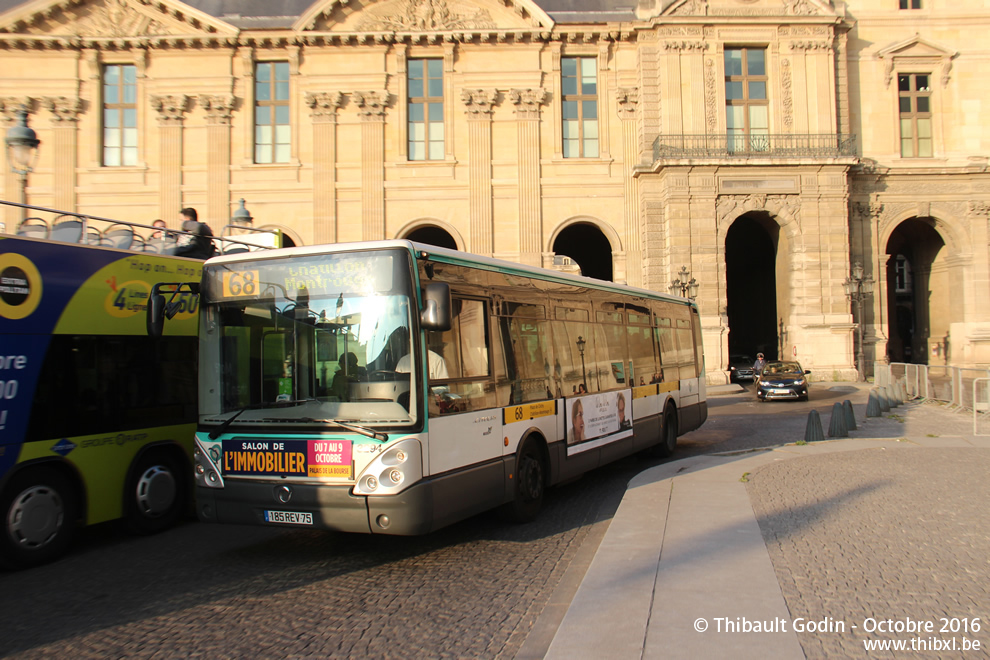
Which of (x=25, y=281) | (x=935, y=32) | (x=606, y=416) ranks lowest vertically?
(x=606, y=416)

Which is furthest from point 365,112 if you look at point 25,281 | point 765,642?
point 765,642

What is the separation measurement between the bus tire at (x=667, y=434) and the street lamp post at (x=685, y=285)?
715 inches

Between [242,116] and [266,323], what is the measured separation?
97.8 ft

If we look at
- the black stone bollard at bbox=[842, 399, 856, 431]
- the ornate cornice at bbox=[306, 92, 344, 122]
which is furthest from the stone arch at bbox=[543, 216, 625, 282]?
the black stone bollard at bbox=[842, 399, 856, 431]

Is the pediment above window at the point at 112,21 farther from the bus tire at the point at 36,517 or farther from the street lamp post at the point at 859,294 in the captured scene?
the bus tire at the point at 36,517

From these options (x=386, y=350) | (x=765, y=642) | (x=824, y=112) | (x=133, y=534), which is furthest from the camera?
(x=824, y=112)

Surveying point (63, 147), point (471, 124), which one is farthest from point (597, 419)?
point (63, 147)

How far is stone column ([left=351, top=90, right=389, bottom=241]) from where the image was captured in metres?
33.1

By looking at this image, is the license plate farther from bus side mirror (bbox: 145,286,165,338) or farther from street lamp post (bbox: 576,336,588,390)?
street lamp post (bbox: 576,336,588,390)

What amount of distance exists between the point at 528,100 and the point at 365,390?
1153 inches

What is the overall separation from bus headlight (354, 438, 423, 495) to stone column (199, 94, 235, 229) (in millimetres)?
29744

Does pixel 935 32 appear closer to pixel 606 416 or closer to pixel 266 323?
pixel 606 416

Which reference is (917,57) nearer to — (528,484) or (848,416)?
(848,416)

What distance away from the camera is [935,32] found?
1410 inches
